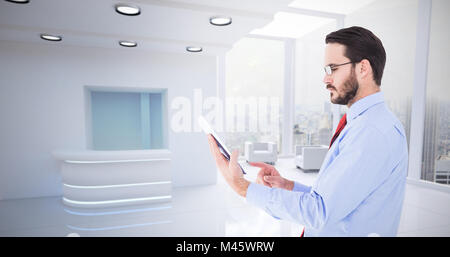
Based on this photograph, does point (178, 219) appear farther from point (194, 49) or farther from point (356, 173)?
point (356, 173)

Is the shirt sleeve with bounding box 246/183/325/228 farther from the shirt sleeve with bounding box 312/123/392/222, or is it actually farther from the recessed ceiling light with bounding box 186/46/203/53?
the recessed ceiling light with bounding box 186/46/203/53

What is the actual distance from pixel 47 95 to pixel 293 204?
506 centimetres

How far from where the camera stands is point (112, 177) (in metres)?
3.95

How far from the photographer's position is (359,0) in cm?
649

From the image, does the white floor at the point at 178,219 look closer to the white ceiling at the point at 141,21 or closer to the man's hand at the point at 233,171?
the man's hand at the point at 233,171

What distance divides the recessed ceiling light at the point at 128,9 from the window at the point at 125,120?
3.30 metres

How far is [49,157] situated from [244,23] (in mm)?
4099

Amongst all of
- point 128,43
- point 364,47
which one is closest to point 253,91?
point 128,43

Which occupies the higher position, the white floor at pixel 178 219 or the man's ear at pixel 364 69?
the man's ear at pixel 364 69

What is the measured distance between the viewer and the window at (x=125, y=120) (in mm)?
6070

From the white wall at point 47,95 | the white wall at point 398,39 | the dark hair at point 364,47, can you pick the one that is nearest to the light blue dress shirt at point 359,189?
the dark hair at point 364,47
